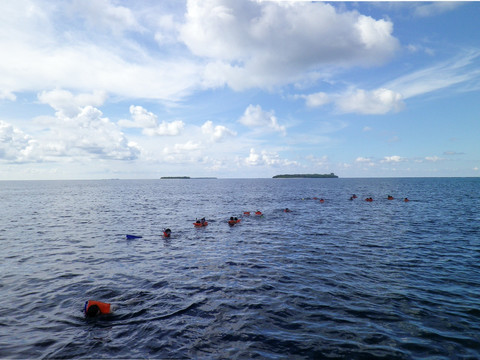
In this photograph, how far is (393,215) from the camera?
158 ft

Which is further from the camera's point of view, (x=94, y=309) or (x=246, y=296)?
(x=246, y=296)

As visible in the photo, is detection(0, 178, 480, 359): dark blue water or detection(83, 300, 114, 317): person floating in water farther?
detection(83, 300, 114, 317): person floating in water

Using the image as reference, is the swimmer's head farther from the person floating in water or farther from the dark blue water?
the dark blue water

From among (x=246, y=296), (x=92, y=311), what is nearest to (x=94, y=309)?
(x=92, y=311)

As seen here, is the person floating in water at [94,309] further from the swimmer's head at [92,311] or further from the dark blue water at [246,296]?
the dark blue water at [246,296]

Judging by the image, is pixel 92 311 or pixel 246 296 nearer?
pixel 92 311

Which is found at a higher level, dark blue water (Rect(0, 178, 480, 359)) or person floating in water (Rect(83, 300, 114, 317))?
person floating in water (Rect(83, 300, 114, 317))

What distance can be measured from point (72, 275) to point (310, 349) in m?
18.6

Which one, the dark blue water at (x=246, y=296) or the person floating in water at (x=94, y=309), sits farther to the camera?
the person floating in water at (x=94, y=309)

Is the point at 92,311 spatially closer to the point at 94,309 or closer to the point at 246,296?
the point at 94,309

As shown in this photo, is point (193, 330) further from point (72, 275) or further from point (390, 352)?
point (72, 275)

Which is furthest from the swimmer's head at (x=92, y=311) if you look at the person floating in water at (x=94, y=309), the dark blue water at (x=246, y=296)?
the dark blue water at (x=246, y=296)

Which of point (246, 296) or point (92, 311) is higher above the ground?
point (92, 311)

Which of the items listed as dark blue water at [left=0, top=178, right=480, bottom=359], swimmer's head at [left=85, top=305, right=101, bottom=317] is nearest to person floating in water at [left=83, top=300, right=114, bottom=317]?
swimmer's head at [left=85, top=305, right=101, bottom=317]
